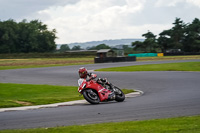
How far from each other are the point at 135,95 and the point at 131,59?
48043mm

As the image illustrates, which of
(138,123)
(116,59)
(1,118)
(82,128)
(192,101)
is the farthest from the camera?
(116,59)

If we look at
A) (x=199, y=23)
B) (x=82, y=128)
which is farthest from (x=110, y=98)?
(x=199, y=23)

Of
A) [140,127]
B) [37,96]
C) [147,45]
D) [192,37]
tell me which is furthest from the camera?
[147,45]

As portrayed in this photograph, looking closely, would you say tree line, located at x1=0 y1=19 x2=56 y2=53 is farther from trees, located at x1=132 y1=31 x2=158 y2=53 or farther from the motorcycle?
the motorcycle

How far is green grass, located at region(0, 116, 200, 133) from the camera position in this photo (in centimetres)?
747

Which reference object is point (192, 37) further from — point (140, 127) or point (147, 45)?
point (140, 127)

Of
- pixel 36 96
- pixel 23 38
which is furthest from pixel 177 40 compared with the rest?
pixel 36 96

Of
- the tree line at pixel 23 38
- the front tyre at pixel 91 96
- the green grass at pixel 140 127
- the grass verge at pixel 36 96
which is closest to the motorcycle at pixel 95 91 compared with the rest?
the front tyre at pixel 91 96

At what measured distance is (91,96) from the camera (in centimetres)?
1369

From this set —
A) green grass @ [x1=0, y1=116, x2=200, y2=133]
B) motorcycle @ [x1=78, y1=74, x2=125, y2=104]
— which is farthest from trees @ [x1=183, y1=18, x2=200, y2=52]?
green grass @ [x1=0, y1=116, x2=200, y2=133]

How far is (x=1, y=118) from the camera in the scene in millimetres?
10359

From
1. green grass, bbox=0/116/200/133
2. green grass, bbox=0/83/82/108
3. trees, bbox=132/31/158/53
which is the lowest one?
green grass, bbox=0/83/82/108

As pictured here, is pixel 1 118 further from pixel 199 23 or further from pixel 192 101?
pixel 199 23

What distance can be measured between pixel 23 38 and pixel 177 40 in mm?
52003
